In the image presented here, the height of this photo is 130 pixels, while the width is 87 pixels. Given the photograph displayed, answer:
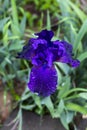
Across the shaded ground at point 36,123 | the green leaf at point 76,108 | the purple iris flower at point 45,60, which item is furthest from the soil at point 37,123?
the purple iris flower at point 45,60

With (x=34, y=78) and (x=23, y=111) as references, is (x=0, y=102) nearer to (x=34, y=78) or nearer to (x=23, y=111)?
(x=23, y=111)

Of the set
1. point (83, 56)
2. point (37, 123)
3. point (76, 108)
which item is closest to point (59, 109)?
point (76, 108)

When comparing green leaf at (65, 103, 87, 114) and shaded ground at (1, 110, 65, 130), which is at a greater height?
green leaf at (65, 103, 87, 114)

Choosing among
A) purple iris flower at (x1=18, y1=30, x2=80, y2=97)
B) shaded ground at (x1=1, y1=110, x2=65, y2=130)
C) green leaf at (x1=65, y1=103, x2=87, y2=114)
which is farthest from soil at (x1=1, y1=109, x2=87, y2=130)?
purple iris flower at (x1=18, y1=30, x2=80, y2=97)

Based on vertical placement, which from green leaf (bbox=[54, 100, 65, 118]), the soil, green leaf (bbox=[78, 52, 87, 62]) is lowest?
the soil

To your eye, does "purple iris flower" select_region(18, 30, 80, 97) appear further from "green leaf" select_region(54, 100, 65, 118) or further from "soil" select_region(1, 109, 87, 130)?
"soil" select_region(1, 109, 87, 130)

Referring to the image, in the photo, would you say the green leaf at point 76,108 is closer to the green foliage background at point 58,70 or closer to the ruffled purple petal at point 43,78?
the green foliage background at point 58,70
